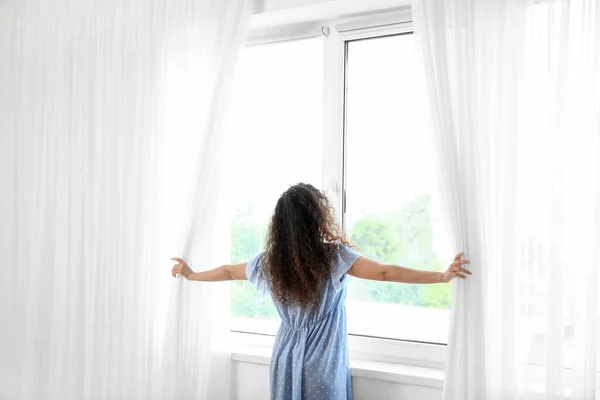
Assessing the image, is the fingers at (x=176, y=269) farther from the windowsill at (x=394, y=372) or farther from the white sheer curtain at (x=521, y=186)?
the white sheer curtain at (x=521, y=186)

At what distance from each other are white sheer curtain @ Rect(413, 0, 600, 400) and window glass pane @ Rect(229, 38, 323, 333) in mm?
713

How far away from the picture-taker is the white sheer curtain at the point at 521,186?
5.74 ft

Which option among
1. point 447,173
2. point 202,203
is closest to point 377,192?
point 447,173

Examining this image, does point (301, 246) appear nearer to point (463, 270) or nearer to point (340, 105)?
point (463, 270)

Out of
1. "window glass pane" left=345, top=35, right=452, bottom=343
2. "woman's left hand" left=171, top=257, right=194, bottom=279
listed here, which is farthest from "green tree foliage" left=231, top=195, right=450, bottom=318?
"woman's left hand" left=171, top=257, right=194, bottom=279

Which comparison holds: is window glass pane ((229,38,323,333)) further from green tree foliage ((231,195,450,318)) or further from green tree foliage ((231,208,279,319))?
green tree foliage ((231,195,450,318))

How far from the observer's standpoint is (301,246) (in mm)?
1988

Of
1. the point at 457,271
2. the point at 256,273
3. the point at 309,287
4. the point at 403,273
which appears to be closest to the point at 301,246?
the point at 309,287

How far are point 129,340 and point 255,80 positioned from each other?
4.01 feet

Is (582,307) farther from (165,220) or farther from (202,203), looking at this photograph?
(165,220)

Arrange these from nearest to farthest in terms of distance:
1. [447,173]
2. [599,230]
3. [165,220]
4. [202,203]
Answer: [599,230] < [447,173] < [202,203] < [165,220]

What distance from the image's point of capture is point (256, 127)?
2664mm

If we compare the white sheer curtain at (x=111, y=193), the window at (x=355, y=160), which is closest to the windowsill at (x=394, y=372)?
the window at (x=355, y=160)

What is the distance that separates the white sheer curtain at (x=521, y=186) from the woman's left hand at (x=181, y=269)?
983 mm
